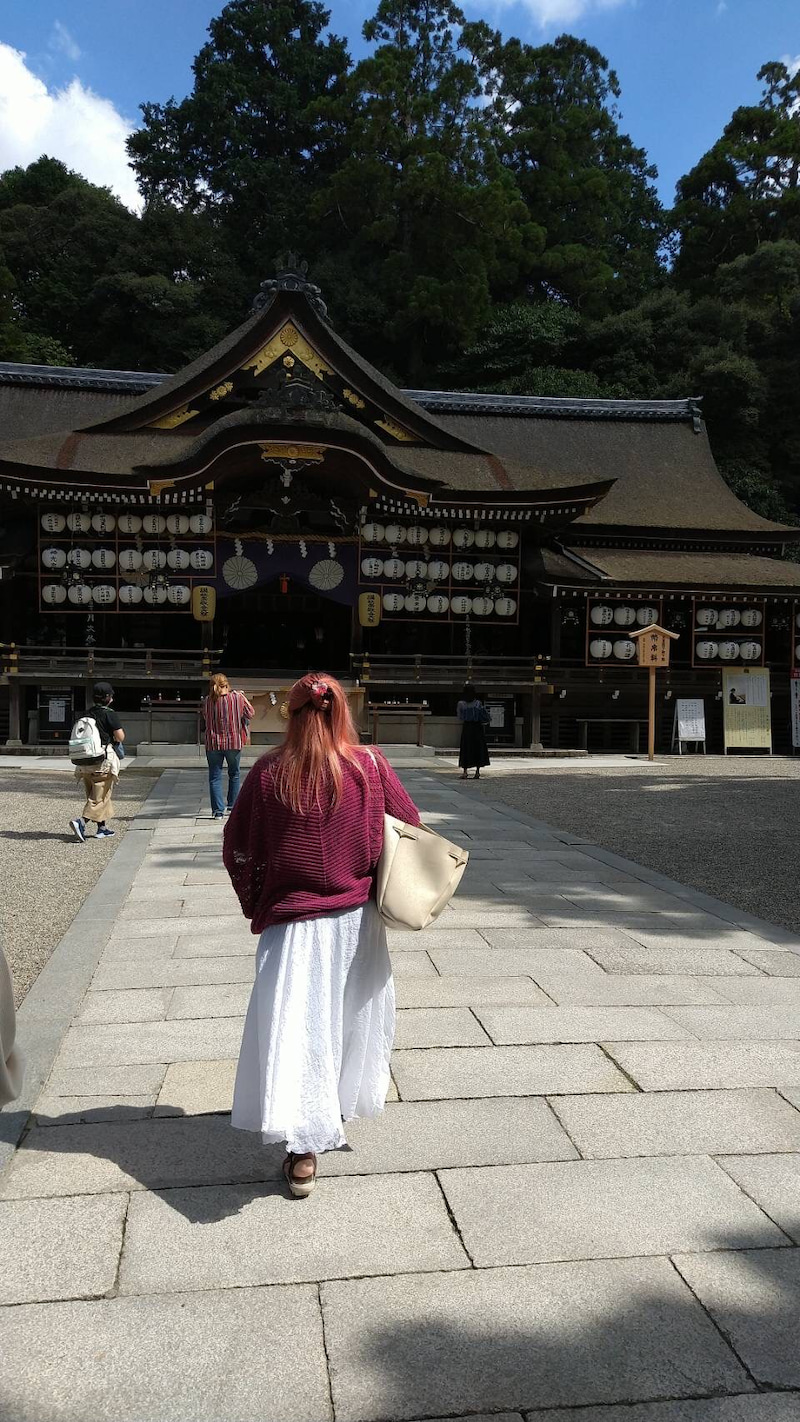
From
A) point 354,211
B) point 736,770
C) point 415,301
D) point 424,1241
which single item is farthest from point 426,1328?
point 354,211

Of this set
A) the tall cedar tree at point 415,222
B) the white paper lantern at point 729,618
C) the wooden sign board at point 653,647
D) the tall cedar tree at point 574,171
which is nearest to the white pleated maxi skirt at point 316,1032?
the wooden sign board at point 653,647

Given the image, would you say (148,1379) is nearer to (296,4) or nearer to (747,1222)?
(747,1222)

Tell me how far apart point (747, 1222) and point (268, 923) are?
152 cm

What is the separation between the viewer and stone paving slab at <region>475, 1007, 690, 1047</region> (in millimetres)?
3920

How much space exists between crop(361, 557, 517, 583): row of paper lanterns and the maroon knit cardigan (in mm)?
17254

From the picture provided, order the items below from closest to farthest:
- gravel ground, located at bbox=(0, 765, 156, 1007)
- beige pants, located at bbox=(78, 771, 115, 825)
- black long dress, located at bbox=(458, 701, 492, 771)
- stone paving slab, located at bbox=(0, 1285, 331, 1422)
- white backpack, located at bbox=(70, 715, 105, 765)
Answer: stone paving slab, located at bbox=(0, 1285, 331, 1422)
gravel ground, located at bbox=(0, 765, 156, 1007)
white backpack, located at bbox=(70, 715, 105, 765)
beige pants, located at bbox=(78, 771, 115, 825)
black long dress, located at bbox=(458, 701, 492, 771)

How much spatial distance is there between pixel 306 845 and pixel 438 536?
58.7 feet

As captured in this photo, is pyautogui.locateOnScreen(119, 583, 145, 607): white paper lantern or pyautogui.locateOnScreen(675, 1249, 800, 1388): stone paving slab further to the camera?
pyautogui.locateOnScreen(119, 583, 145, 607): white paper lantern

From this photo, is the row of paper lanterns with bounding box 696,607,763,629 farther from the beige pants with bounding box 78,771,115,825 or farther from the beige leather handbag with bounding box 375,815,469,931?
the beige leather handbag with bounding box 375,815,469,931

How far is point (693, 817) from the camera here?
34.7 feet

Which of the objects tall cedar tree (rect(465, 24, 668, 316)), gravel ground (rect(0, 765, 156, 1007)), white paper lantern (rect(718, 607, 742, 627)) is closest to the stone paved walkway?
gravel ground (rect(0, 765, 156, 1007))

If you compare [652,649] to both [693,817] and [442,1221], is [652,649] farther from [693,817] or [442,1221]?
[442,1221]

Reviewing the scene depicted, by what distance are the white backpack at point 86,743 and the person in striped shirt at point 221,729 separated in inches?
55.1

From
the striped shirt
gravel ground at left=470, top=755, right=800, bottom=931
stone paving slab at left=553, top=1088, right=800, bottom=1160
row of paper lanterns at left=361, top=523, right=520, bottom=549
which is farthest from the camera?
row of paper lanterns at left=361, top=523, right=520, bottom=549
